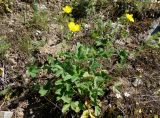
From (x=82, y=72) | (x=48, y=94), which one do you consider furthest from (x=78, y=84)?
(x=48, y=94)

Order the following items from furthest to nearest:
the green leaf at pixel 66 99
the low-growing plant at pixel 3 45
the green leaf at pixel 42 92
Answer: the low-growing plant at pixel 3 45
the green leaf at pixel 42 92
the green leaf at pixel 66 99

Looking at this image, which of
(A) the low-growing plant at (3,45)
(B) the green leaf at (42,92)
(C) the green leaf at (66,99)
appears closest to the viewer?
(C) the green leaf at (66,99)

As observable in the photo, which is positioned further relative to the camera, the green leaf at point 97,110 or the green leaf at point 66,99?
the green leaf at point 97,110

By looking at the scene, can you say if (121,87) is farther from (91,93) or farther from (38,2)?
(38,2)

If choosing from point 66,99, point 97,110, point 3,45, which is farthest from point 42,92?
point 3,45

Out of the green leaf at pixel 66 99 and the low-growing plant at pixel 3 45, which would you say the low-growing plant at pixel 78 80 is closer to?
the green leaf at pixel 66 99

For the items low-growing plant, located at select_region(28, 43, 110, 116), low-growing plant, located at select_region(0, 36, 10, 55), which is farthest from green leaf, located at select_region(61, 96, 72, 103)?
low-growing plant, located at select_region(0, 36, 10, 55)

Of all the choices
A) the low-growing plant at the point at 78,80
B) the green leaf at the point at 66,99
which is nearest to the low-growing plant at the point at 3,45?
the low-growing plant at the point at 78,80

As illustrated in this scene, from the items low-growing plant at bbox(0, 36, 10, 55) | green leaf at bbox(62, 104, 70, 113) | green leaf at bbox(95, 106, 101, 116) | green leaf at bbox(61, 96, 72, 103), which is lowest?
green leaf at bbox(95, 106, 101, 116)

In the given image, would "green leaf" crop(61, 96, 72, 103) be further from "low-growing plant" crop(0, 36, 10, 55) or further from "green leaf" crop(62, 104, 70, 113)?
"low-growing plant" crop(0, 36, 10, 55)

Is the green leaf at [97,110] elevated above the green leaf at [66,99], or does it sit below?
below

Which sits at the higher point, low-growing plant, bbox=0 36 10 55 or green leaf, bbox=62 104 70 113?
low-growing plant, bbox=0 36 10 55

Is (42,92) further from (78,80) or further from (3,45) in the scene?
(3,45)
